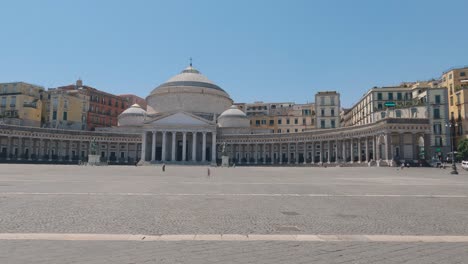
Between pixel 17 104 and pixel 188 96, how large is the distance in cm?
4436

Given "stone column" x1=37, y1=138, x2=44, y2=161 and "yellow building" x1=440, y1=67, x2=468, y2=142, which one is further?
"stone column" x1=37, y1=138, x2=44, y2=161

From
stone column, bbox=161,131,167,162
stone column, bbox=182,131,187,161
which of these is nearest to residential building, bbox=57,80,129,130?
stone column, bbox=161,131,167,162

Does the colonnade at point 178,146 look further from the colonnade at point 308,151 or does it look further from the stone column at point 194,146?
the colonnade at point 308,151

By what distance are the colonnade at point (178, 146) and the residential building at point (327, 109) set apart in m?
28.8

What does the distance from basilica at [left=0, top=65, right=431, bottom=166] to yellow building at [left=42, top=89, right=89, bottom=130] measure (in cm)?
665

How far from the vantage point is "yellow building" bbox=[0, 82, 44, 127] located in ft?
300

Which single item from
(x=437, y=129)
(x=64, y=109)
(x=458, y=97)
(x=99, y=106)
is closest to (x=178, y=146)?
(x=99, y=106)

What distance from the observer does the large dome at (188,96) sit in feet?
363

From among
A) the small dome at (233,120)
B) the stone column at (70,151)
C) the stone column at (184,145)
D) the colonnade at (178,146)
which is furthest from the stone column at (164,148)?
the stone column at (70,151)

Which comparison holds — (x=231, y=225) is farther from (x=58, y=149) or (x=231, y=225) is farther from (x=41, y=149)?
(x=58, y=149)

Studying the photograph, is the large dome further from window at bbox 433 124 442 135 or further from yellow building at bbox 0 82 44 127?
window at bbox 433 124 442 135
